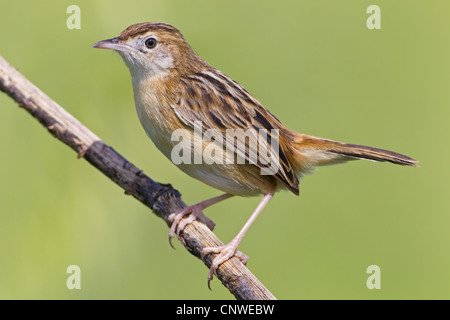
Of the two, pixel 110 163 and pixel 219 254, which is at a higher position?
pixel 110 163

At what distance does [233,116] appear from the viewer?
4.64m

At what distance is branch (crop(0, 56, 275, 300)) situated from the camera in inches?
170

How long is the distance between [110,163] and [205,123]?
732mm

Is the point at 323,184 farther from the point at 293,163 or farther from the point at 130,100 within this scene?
the point at 130,100

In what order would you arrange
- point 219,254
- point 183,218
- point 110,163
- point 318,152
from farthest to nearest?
point 318,152
point 183,218
point 110,163
point 219,254

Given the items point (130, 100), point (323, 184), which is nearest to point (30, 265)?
point (130, 100)

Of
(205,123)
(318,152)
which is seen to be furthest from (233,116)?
(318,152)

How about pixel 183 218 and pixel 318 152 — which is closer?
pixel 183 218

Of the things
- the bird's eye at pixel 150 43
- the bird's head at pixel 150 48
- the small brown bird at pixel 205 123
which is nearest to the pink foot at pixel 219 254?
the small brown bird at pixel 205 123

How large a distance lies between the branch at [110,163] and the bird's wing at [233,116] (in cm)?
55

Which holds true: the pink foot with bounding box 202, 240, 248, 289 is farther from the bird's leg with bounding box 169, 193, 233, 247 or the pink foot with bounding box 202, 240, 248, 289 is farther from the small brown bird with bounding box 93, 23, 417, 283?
the bird's leg with bounding box 169, 193, 233, 247

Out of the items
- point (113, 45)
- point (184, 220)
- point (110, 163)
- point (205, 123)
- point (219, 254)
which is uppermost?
point (113, 45)

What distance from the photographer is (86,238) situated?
552 centimetres

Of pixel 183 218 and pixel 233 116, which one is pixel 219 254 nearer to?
pixel 183 218
